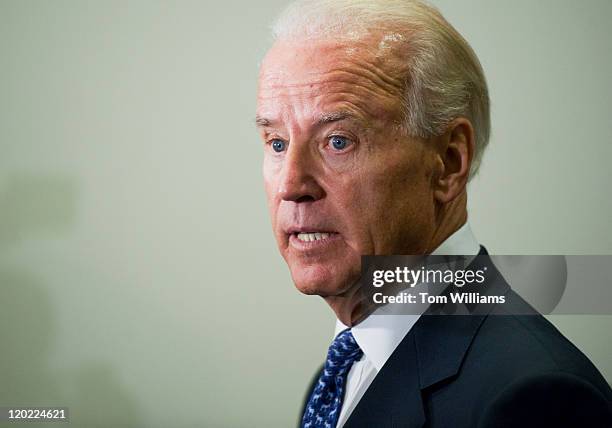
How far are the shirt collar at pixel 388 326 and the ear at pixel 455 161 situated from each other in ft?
0.26

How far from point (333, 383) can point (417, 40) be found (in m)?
0.58

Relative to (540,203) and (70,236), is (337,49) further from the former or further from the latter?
(70,236)

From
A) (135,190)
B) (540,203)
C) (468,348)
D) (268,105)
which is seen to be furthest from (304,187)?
(135,190)

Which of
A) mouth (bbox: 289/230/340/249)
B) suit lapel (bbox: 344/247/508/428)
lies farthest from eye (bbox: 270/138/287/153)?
suit lapel (bbox: 344/247/508/428)

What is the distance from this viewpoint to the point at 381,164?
3.74 feet

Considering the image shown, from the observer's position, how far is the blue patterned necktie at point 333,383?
48.8 inches

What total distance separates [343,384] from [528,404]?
386 millimetres

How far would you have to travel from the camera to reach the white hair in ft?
3.66

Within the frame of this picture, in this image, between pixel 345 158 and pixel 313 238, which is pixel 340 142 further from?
pixel 313 238

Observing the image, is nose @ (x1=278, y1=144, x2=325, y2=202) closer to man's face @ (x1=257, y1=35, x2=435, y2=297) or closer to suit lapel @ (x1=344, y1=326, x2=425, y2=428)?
man's face @ (x1=257, y1=35, x2=435, y2=297)

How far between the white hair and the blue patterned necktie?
0.37 metres

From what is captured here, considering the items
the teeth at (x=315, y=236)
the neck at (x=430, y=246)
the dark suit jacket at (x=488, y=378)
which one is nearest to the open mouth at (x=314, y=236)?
→ the teeth at (x=315, y=236)

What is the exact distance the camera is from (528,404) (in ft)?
3.05

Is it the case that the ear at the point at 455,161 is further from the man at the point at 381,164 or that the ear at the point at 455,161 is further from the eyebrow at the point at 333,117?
the eyebrow at the point at 333,117
